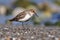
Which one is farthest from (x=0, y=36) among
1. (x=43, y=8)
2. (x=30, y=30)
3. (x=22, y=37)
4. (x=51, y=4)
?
(x=51, y=4)

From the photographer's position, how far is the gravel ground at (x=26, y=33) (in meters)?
9.45

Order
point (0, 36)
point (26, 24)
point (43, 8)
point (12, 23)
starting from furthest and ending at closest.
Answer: point (43, 8) → point (12, 23) → point (26, 24) → point (0, 36)

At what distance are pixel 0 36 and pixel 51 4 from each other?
2496cm

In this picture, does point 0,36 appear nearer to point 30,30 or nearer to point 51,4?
point 30,30

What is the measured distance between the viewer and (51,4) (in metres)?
34.2

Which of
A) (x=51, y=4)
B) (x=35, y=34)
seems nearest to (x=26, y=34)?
(x=35, y=34)

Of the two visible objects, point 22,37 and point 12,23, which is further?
point 12,23

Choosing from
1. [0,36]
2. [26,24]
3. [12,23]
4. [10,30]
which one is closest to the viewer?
[0,36]

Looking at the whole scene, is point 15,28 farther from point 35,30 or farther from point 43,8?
point 43,8

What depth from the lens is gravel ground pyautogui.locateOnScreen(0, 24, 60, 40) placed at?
31.0 feet

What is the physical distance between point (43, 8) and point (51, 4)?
8.52 feet

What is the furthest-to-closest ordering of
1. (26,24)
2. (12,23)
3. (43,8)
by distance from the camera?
(43,8), (12,23), (26,24)

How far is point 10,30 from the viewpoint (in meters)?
10.2

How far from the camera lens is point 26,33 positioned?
32.7 ft
